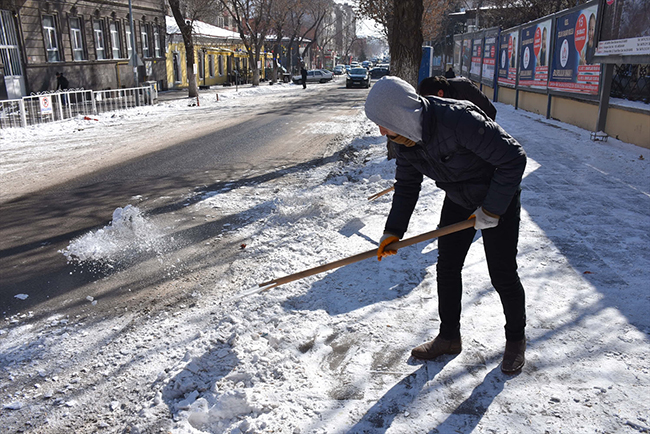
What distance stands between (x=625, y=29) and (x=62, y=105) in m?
16.2

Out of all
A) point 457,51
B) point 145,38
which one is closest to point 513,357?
point 457,51

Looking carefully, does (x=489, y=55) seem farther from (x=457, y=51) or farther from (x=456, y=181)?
(x=456, y=181)

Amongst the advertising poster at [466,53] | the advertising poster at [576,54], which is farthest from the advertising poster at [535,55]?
the advertising poster at [466,53]

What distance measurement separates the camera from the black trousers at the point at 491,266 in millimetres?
2578

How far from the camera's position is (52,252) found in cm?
500

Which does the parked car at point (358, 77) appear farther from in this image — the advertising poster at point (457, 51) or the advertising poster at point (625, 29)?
the advertising poster at point (625, 29)

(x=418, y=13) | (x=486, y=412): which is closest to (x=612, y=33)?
(x=418, y=13)

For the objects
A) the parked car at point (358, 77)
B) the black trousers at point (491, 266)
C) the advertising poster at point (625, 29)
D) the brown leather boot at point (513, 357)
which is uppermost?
the advertising poster at point (625, 29)

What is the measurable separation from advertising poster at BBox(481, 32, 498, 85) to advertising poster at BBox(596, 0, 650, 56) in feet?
32.2

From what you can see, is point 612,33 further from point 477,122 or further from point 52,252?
point 52,252

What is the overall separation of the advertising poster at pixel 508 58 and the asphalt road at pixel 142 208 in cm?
799

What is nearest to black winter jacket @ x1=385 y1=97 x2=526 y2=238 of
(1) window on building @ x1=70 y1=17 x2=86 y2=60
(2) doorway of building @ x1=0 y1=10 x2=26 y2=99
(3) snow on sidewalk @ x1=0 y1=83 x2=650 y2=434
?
(3) snow on sidewalk @ x1=0 y1=83 x2=650 y2=434

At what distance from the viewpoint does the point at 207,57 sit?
140 ft

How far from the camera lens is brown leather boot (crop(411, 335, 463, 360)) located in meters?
2.94
